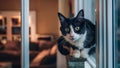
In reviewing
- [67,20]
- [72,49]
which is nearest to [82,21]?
[67,20]

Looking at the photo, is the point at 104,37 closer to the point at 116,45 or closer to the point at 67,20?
the point at 116,45

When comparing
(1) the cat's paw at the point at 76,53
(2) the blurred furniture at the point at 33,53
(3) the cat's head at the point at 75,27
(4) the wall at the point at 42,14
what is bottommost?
(2) the blurred furniture at the point at 33,53

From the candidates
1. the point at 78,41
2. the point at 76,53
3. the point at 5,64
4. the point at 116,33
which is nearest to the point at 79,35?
the point at 78,41

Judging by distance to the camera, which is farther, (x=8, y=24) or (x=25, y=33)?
(x=8, y=24)

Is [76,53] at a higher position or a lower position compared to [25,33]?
lower

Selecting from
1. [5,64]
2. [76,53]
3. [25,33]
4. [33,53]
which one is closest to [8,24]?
[5,64]

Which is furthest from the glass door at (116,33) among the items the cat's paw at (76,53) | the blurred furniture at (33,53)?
the blurred furniture at (33,53)

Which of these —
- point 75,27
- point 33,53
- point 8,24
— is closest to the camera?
point 75,27

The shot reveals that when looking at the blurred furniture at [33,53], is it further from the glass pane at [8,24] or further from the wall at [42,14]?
the wall at [42,14]

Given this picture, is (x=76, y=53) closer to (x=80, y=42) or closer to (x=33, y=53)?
(x=80, y=42)

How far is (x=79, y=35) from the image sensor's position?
159 cm

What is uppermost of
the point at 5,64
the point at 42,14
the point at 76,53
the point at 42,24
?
the point at 42,14

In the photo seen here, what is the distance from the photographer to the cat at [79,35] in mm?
1584

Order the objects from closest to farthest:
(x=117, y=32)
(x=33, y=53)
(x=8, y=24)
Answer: (x=117, y=32), (x=33, y=53), (x=8, y=24)
